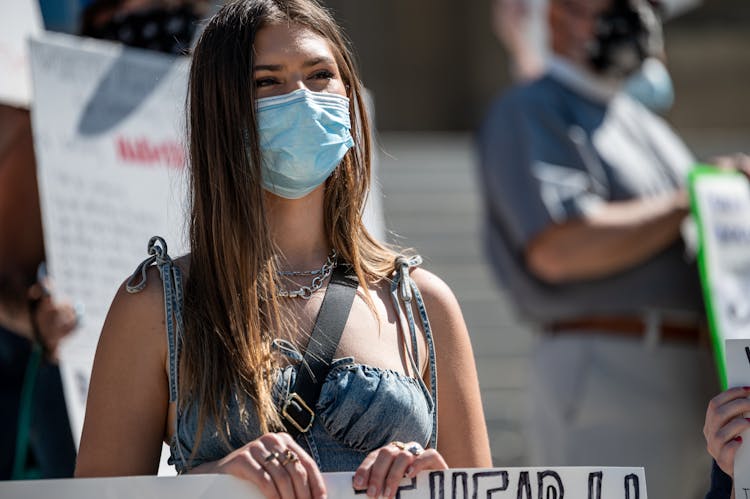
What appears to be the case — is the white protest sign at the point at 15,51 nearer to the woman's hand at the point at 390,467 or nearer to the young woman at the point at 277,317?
the young woman at the point at 277,317

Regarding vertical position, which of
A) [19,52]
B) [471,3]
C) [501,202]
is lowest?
[471,3]

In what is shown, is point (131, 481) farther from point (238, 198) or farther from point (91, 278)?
point (91, 278)

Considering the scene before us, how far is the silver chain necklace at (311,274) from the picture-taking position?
7.18 ft

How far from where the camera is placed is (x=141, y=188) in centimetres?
333

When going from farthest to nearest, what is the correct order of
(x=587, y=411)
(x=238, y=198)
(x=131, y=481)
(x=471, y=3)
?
1. (x=471, y=3)
2. (x=587, y=411)
3. (x=238, y=198)
4. (x=131, y=481)

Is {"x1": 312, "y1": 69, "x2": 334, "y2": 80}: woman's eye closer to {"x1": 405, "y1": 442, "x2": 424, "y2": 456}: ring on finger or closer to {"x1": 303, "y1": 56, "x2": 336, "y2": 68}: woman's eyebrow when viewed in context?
{"x1": 303, "y1": 56, "x2": 336, "y2": 68}: woman's eyebrow

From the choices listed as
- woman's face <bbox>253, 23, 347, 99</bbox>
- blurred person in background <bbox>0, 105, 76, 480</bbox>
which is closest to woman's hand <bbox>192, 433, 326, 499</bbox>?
woman's face <bbox>253, 23, 347, 99</bbox>

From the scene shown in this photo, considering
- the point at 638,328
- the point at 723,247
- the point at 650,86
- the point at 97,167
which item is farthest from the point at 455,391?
the point at 650,86

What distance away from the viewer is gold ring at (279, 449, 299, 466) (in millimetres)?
1930

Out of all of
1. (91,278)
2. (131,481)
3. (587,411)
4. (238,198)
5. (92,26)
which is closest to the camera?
(131,481)

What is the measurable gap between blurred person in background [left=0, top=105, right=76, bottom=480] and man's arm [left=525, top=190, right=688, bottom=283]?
1.54 m

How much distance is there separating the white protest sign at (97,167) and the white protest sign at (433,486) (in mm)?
1201

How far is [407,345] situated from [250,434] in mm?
339

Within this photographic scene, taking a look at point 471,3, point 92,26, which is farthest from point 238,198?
point 471,3
